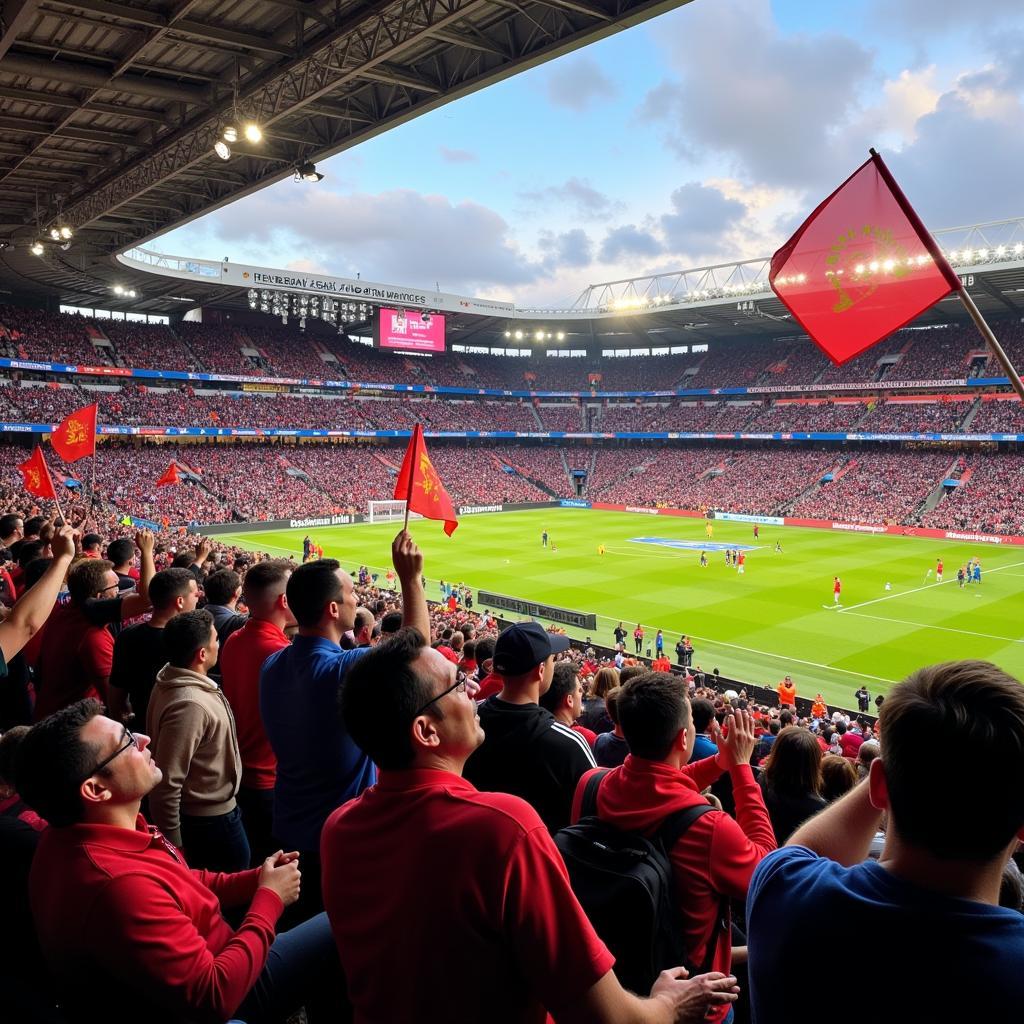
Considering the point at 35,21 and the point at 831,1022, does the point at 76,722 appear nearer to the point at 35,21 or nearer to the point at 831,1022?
the point at 831,1022

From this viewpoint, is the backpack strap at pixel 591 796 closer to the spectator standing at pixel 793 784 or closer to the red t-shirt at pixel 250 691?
the spectator standing at pixel 793 784

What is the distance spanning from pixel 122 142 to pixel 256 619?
18.2 m

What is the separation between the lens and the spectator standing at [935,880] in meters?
1.53

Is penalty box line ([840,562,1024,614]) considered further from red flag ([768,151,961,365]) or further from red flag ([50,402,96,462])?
red flag ([50,402,96,462])

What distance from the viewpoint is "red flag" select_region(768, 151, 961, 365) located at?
5.84 metres

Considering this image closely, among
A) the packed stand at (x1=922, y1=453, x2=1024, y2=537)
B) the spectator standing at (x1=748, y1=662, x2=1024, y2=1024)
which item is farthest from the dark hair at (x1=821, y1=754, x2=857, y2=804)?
the packed stand at (x1=922, y1=453, x2=1024, y2=537)

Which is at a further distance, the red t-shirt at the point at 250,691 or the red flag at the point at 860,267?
the red flag at the point at 860,267

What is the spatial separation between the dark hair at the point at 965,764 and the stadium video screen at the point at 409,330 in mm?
61733

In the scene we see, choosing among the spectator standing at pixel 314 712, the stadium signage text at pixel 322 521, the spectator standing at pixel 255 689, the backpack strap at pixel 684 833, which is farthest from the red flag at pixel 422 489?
the stadium signage text at pixel 322 521

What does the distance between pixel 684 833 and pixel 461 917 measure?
116 cm

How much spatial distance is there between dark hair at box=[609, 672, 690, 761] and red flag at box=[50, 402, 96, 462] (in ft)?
54.1

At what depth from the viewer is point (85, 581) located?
19.3ft

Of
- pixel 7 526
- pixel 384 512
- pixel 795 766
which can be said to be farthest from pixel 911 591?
pixel 384 512

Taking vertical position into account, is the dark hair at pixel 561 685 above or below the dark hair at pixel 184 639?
below
